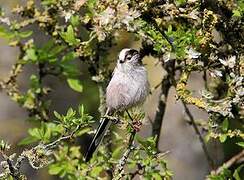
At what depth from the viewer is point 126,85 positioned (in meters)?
4.80

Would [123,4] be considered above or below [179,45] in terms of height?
above

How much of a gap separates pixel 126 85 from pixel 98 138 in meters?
0.46

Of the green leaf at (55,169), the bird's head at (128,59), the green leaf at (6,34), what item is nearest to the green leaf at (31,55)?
the green leaf at (6,34)

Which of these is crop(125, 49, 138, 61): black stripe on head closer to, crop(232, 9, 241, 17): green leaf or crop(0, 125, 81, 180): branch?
crop(232, 9, 241, 17): green leaf

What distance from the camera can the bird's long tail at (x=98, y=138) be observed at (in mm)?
4488

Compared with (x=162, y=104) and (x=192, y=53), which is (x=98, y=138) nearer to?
(x=162, y=104)

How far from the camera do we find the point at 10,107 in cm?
830

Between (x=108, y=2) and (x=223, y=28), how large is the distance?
0.67 metres

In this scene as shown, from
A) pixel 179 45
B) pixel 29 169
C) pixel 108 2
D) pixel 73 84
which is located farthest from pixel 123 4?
pixel 29 169

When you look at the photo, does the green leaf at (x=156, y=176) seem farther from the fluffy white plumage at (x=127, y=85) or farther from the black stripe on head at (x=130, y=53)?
the black stripe on head at (x=130, y=53)

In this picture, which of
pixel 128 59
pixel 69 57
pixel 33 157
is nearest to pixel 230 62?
pixel 33 157

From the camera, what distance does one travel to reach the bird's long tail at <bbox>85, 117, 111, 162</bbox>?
14.7 ft

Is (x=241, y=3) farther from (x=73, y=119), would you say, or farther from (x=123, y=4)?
(x=73, y=119)

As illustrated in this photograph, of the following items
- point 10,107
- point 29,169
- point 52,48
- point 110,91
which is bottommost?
point 29,169
